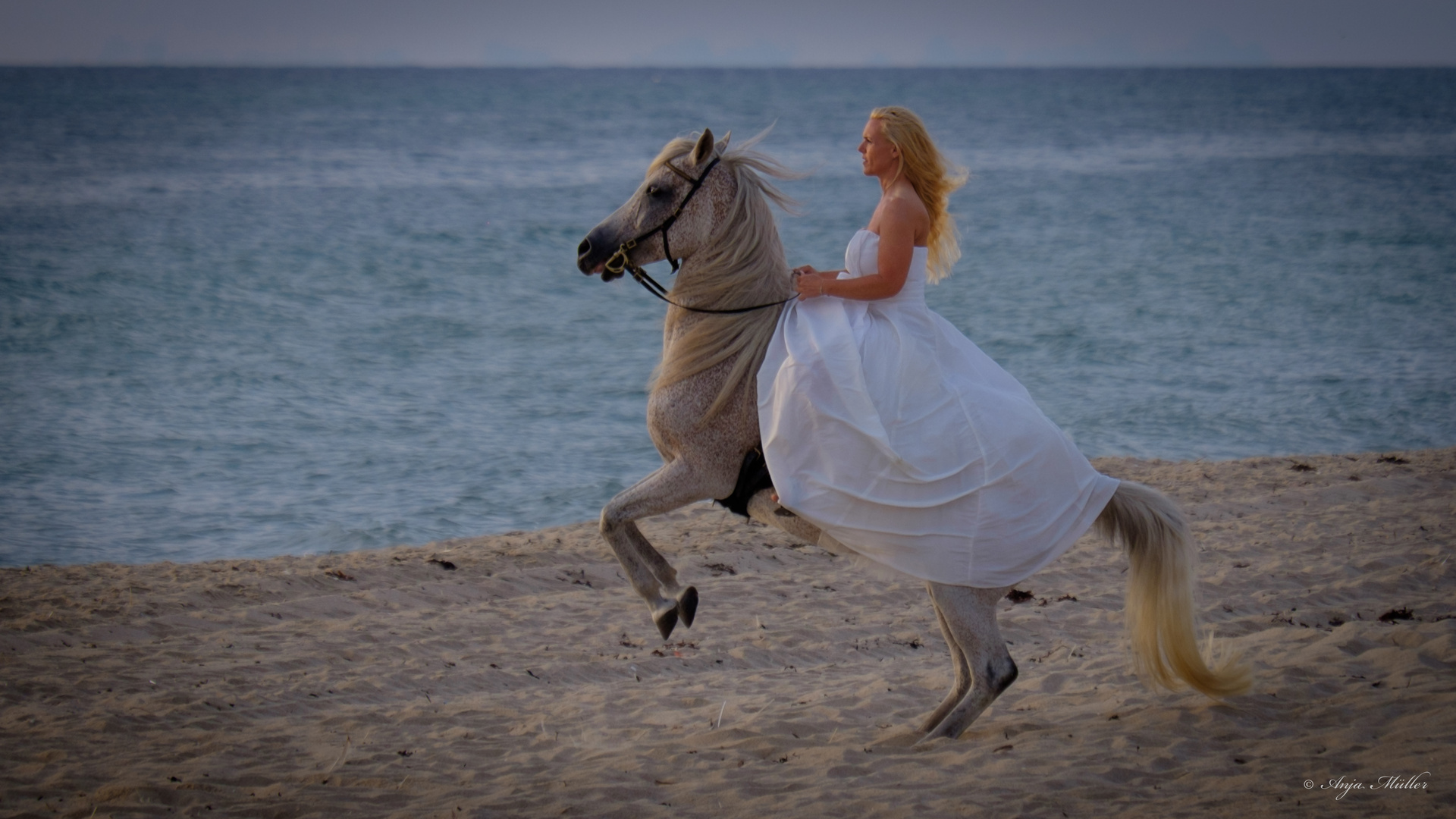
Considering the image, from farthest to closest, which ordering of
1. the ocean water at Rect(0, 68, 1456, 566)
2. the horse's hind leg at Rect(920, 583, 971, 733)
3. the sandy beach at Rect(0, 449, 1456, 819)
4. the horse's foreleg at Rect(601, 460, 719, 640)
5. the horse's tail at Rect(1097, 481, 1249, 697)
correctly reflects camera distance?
the ocean water at Rect(0, 68, 1456, 566), the horse's hind leg at Rect(920, 583, 971, 733), the horse's tail at Rect(1097, 481, 1249, 697), the horse's foreleg at Rect(601, 460, 719, 640), the sandy beach at Rect(0, 449, 1456, 819)

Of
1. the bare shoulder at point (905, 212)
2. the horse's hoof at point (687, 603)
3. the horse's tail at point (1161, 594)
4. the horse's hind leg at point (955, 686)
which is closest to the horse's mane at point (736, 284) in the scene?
the bare shoulder at point (905, 212)

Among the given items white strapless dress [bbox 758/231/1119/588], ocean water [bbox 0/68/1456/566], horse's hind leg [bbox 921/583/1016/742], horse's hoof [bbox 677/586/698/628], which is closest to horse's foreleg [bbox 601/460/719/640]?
horse's hoof [bbox 677/586/698/628]

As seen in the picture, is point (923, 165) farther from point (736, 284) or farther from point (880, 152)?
point (736, 284)

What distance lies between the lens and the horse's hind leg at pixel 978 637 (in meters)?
4.07

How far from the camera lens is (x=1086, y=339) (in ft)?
52.6

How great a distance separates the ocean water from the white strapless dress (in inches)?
29.0

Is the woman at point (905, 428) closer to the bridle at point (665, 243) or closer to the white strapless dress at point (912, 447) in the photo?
the white strapless dress at point (912, 447)

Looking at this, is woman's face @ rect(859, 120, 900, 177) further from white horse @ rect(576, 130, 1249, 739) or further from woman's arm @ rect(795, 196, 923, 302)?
white horse @ rect(576, 130, 1249, 739)

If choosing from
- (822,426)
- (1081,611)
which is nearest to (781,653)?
(1081,611)

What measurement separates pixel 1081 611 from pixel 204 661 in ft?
14.7

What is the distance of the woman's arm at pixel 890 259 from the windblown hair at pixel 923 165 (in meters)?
0.16

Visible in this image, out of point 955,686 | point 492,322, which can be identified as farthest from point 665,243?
point 492,322

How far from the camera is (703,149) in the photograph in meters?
3.99

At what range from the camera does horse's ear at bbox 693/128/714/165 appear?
392cm
